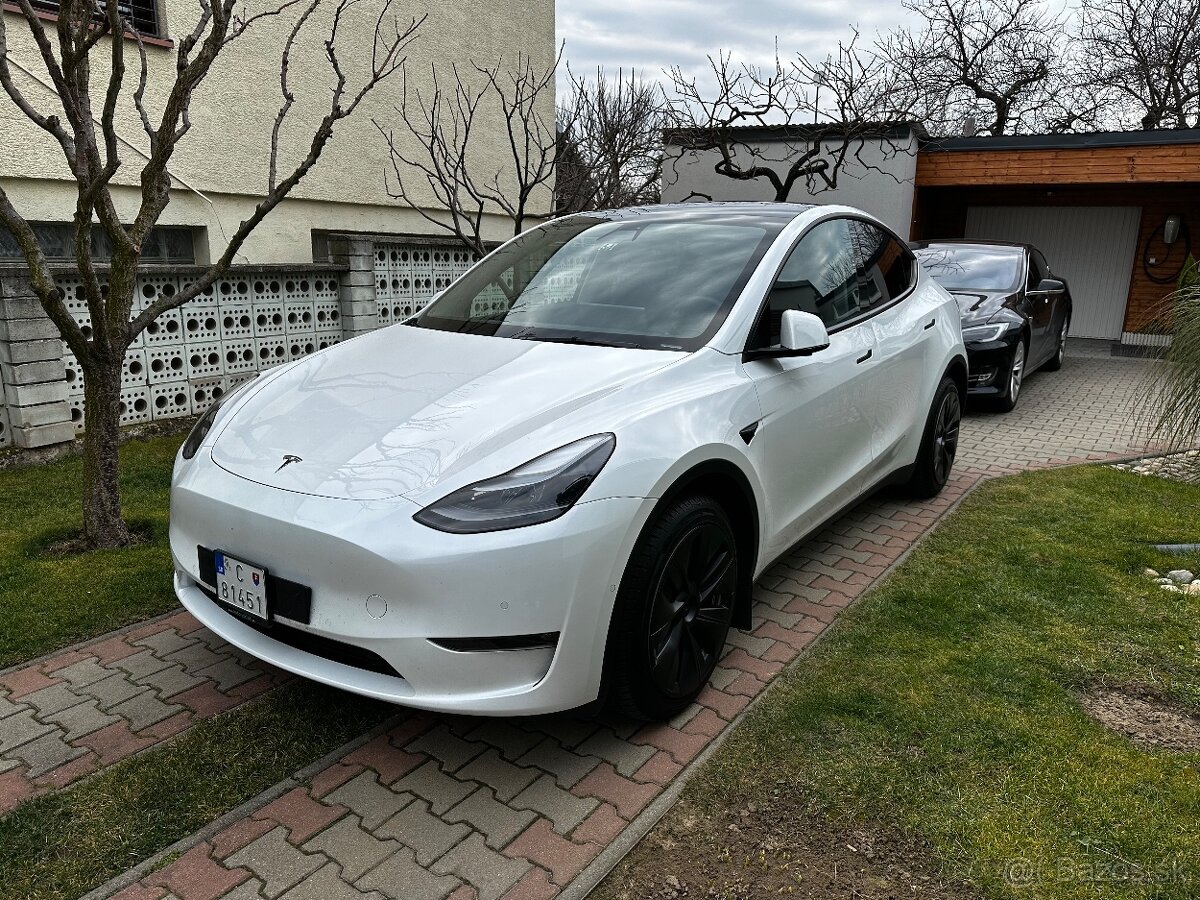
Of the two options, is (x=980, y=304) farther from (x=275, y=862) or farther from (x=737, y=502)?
(x=275, y=862)

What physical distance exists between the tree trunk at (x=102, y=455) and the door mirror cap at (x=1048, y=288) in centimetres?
800

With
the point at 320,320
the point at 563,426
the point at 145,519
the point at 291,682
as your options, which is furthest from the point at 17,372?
the point at 563,426

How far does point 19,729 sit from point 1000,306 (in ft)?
26.6

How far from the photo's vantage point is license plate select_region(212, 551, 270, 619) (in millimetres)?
2424

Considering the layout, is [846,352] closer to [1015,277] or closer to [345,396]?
[345,396]

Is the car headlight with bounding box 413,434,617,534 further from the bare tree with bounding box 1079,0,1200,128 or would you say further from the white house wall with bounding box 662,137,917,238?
the bare tree with bounding box 1079,0,1200,128

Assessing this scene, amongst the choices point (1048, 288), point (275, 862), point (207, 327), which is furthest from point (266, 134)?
point (1048, 288)

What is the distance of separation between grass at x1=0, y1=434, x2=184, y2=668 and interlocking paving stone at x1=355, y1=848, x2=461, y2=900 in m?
1.94

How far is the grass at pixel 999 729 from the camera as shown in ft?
7.23

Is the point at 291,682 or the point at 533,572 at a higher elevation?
the point at 533,572

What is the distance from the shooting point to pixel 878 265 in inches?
173

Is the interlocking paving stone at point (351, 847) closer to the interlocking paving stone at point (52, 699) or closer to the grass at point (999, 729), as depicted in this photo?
the grass at point (999, 729)

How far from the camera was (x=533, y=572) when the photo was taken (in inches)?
87.3

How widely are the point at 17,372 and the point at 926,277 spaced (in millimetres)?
5929
